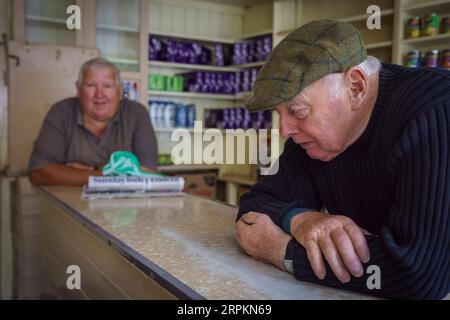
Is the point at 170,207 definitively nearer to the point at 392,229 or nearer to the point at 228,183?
the point at 392,229

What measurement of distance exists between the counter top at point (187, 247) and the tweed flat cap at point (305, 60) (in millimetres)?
333

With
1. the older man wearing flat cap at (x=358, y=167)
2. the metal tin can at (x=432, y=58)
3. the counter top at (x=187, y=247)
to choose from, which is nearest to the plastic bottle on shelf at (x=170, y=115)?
the metal tin can at (x=432, y=58)

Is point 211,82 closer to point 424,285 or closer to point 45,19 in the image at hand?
point 45,19

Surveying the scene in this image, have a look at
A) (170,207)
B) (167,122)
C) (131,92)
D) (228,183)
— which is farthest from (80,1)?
(170,207)

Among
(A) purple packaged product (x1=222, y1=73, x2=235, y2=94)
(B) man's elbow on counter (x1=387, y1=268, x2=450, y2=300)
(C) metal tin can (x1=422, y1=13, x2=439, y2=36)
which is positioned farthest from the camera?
(A) purple packaged product (x1=222, y1=73, x2=235, y2=94)

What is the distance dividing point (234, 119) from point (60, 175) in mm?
2783

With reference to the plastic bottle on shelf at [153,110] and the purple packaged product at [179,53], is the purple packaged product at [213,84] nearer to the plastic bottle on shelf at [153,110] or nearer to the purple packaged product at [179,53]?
the purple packaged product at [179,53]

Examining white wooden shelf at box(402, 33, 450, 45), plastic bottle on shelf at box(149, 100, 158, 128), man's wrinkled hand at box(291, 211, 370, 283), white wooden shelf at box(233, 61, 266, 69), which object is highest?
white wooden shelf at box(233, 61, 266, 69)

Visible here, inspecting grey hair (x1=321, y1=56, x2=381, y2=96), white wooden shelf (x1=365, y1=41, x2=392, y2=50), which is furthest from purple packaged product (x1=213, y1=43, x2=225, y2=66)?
grey hair (x1=321, y1=56, x2=381, y2=96)

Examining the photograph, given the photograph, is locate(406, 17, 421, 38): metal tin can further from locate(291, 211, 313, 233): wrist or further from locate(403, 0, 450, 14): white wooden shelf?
locate(291, 211, 313, 233): wrist

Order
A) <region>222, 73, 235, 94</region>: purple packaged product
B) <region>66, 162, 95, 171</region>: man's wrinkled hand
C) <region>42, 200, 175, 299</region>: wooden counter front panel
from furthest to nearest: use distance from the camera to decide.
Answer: <region>222, 73, 235, 94</region>: purple packaged product < <region>66, 162, 95, 171</region>: man's wrinkled hand < <region>42, 200, 175, 299</region>: wooden counter front panel

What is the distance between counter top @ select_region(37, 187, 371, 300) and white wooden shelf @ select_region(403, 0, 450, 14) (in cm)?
210

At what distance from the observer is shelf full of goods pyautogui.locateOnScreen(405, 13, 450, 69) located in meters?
3.02

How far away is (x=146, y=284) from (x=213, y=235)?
0.30 m
